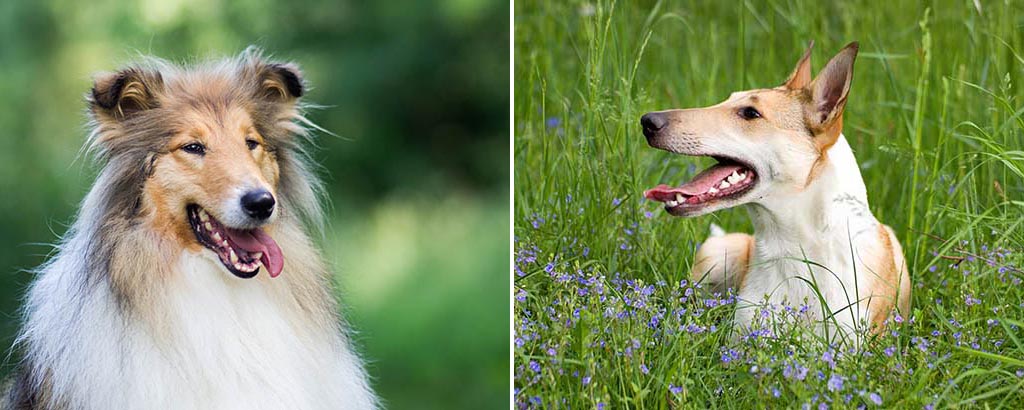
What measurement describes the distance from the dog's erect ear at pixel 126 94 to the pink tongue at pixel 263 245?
212 millimetres

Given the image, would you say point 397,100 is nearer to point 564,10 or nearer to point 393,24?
point 393,24

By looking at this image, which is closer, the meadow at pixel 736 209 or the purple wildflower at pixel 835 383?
the purple wildflower at pixel 835 383

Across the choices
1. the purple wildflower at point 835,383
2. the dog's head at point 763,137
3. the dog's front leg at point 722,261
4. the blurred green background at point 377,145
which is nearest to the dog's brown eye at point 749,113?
the dog's head at point 763,137

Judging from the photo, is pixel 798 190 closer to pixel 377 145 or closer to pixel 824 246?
pixel 824 246

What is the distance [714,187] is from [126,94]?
→ 896 millimetres

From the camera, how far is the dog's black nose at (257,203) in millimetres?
1847

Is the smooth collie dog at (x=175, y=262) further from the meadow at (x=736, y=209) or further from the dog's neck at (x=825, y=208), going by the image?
the dog's neck at (x=825, y=208)

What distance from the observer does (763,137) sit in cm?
215

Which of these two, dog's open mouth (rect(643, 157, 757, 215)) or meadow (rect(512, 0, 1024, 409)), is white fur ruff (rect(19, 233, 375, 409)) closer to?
meadow (rect(512, 0, 1024, 409))

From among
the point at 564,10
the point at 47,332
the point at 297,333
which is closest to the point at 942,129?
the point at 564,10

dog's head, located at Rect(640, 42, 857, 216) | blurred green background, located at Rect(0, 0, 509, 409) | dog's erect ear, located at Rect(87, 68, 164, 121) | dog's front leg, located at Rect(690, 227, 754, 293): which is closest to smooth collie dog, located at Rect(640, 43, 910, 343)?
dog's head, located at Rect(640, 42, 857, 216)

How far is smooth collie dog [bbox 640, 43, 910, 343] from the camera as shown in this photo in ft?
7.03

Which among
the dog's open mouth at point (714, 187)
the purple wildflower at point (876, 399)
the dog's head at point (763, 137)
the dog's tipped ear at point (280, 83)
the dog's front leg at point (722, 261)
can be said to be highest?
the dog's tipped ear at point (280, 83)

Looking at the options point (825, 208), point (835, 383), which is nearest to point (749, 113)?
point (825, 208)
